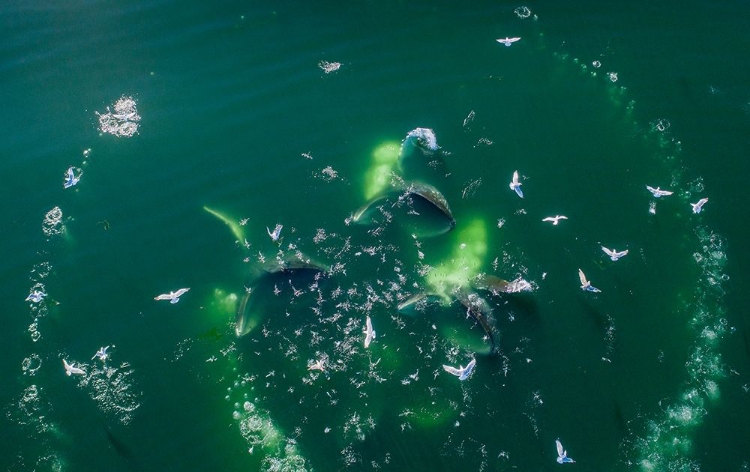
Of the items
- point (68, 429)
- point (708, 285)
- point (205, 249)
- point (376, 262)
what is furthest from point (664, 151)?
point (68, 429)

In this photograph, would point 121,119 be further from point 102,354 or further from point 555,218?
point 555,218

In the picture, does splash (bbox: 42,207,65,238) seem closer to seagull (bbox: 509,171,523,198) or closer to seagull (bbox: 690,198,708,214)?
seagull (bbox: 509,171,523,198)

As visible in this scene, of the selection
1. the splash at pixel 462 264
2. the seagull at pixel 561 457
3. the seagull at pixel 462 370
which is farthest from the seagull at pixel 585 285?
the seagull at pixel 561 457

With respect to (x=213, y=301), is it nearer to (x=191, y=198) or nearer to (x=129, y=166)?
(x=191, y=198)

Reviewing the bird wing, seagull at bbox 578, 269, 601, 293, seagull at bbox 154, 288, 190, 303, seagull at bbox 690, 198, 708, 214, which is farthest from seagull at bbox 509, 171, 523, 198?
seagull at bbox 154, 288, 190, 303

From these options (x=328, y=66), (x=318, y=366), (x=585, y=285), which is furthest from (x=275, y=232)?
(x=585, y=285)
